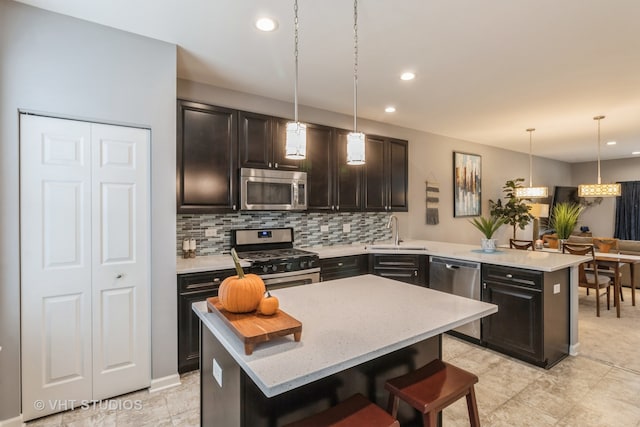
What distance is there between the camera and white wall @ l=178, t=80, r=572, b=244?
11.7 ft

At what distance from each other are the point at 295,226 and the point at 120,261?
1.99m

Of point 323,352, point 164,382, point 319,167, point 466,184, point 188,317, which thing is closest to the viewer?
point 323,352

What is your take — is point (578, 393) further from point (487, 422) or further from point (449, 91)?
point (449, 91)

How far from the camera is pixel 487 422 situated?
216 centimetres

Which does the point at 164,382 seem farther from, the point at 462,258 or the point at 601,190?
the point at 601,190

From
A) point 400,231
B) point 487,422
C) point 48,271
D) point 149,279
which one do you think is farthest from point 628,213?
point 48,271

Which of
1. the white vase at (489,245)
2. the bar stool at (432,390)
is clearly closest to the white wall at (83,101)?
the bar stool at (432,390)

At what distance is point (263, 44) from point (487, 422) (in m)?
3.19

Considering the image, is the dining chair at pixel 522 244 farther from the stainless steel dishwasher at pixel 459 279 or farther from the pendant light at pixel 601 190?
the stainless steel dishwasher at pixel 459 279

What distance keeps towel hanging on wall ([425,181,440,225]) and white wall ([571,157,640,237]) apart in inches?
246

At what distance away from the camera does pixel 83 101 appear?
2.25 metres

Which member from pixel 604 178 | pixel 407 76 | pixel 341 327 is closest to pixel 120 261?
pixel 341 327

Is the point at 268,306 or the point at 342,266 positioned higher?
the point at 268,306

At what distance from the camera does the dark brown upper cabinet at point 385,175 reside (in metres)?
4.35
